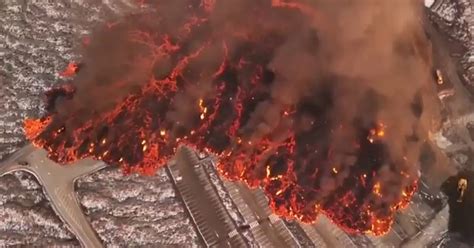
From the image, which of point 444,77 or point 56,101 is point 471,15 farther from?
point 56,101

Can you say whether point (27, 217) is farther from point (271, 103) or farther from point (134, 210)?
point (271, 103)

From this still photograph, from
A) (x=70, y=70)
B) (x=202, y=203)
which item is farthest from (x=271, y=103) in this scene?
(x=70, y=70)

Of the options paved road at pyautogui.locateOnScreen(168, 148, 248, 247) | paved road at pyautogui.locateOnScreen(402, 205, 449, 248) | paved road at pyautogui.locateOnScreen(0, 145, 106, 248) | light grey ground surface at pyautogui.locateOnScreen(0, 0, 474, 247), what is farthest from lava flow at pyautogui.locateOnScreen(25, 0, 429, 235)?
paved road at pyautogui.locateOnScreen(402, 205, 449, 248)

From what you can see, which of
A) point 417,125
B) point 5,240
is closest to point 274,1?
point 417,125

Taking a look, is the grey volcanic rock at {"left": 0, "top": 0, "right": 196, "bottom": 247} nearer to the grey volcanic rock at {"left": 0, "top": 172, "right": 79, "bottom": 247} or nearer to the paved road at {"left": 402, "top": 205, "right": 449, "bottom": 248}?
the grey volcanic rock at {"left": 0, "top": 172, "right": 79, "bottom": 247}

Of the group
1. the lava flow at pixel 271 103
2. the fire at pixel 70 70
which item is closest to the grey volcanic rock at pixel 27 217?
the lava flow at pixel 271 103

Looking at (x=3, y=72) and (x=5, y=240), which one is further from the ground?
(x=3, y=72)
